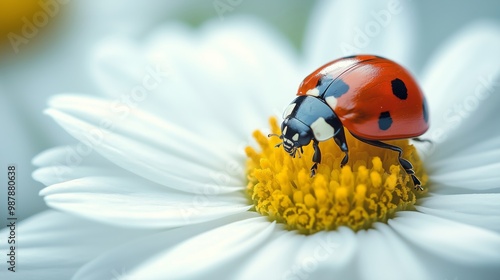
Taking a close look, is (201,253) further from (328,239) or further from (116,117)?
(116,117)

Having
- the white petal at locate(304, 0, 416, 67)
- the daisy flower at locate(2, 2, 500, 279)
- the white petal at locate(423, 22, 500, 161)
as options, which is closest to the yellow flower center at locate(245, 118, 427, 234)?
the daisy flower at locate(2, 2, 500, 279)

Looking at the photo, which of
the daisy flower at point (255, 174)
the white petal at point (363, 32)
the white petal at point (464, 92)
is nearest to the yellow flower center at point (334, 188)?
the daisy flower at point (255, 174)

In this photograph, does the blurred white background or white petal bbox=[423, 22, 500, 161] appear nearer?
white petal bbox=[423, 22, 500, 161]

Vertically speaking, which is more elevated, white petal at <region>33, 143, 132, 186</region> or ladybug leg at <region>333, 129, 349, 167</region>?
white petal at <region>33, 143, 132, 186</region>

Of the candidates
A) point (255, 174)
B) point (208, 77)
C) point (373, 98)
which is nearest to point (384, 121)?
point (373, 98)

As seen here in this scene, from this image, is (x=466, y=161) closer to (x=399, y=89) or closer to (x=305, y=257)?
(x=399, y=89)

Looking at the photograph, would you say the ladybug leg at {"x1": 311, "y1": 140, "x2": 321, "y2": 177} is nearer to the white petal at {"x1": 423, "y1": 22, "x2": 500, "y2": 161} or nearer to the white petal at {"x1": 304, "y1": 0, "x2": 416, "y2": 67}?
the white petal at {"x1": 423, "y1": 22, "x2": 500, "y2": 161}

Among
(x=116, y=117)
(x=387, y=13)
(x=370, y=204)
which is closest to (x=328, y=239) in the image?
(x=370, y=204)
